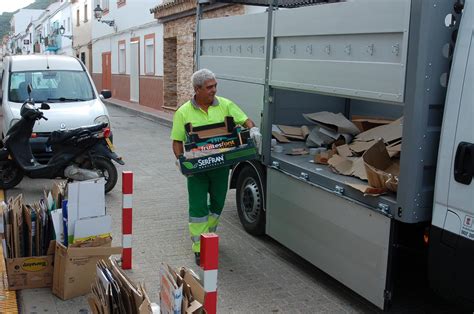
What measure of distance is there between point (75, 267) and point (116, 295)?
1.34 metres

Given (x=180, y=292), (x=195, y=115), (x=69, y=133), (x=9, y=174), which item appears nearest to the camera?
(x=180, y=292)

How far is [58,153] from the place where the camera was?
739cm

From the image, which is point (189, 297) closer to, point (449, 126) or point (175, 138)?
point (449, 126)

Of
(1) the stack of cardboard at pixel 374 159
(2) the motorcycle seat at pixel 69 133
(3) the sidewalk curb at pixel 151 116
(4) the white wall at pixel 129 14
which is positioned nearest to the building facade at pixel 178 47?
(3) the sidewalk curb at pixel 151 116

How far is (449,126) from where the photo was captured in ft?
10.6

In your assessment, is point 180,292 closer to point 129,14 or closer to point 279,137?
point 279,137

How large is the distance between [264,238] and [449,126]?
303 centimetres

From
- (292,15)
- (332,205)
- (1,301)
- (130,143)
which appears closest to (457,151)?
(332,205)

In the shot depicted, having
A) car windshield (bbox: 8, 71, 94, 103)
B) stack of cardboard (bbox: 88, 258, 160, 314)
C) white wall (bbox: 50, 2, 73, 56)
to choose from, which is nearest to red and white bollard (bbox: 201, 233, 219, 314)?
stack of cardboard (bbox: 88, 258, 160, 314)

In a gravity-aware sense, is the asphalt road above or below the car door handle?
below

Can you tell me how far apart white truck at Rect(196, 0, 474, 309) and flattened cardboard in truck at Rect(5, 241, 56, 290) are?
6.81 ft

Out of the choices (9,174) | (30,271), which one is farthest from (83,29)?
(30,271)

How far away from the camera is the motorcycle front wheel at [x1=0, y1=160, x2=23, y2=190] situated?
7658 mm

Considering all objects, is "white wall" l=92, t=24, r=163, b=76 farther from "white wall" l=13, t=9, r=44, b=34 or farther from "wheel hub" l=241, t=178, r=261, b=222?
"white wall" l=13, t=9, r=44, b=34
